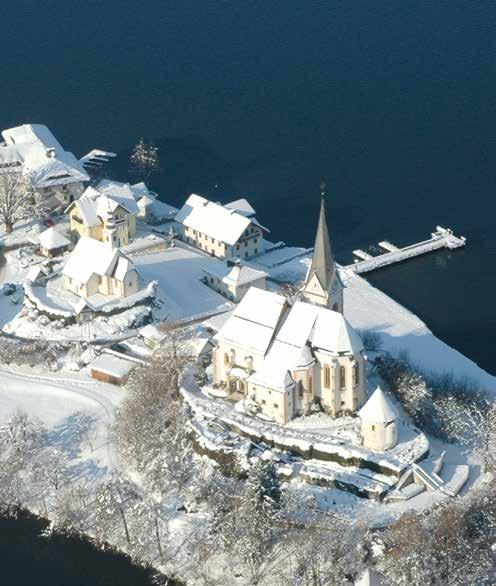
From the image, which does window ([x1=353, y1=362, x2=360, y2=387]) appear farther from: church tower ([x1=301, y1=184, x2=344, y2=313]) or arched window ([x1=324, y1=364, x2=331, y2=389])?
church tower ([x1=301, y1=184, x2=344, y2=313])

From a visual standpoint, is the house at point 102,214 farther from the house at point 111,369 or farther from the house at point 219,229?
the house at point 111,369

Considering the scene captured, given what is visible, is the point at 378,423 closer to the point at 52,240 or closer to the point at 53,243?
the point at 53,243

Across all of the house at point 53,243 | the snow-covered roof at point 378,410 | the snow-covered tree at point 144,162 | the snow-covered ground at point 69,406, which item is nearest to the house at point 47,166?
the snow-covered tree at point 144,162

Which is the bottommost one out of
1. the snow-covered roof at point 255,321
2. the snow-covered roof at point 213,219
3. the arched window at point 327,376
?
the snow-covered roof at point 213,219

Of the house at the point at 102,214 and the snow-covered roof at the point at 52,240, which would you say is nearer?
the house at the point at 102,214

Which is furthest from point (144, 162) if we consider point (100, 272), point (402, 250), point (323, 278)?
point (323, 278)

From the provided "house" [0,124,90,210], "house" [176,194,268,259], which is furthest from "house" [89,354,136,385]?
"house" [0,124,90,210]

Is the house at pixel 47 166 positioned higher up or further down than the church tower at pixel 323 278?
further down

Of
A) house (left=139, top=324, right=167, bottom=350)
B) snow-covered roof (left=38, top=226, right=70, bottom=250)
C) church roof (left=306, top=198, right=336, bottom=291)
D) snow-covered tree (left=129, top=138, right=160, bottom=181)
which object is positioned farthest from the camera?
snow-covered tree (left=129, top=138, right=160, bottom=181)
